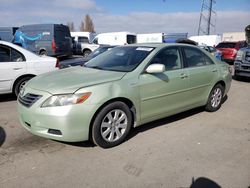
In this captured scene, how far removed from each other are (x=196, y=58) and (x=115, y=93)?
228 centimetres

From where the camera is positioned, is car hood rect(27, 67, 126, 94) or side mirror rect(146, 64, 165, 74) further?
side mirror rect(146, 64, 165, 74)

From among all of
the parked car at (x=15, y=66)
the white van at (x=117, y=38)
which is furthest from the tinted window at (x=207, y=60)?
the white van at (x=117, y=38)

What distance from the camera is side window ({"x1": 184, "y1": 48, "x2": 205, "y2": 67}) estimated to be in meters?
4.84

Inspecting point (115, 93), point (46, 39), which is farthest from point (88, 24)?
point (115, 93)

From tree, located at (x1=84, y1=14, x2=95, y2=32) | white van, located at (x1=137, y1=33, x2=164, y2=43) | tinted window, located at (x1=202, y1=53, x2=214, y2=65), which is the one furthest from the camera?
tree, located at (x1=84, y1=14, x2=95, y2=32)

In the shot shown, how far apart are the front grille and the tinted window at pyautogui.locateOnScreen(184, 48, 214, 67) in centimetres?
284

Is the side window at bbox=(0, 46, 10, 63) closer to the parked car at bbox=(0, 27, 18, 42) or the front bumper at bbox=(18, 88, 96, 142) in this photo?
the front bumper at bbox=(18, 88, 96, 142)

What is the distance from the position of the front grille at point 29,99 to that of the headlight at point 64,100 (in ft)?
0.65

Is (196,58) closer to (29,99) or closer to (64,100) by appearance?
(64,100)

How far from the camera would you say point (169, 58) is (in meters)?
4.51

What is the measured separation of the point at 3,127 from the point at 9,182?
193cm

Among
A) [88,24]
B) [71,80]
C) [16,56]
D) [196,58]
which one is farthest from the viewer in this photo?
[88,24]

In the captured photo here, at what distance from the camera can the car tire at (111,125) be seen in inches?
139

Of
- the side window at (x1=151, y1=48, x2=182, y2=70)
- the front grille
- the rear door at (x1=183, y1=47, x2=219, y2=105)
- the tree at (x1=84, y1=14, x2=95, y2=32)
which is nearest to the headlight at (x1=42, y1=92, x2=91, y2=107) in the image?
the front grille
